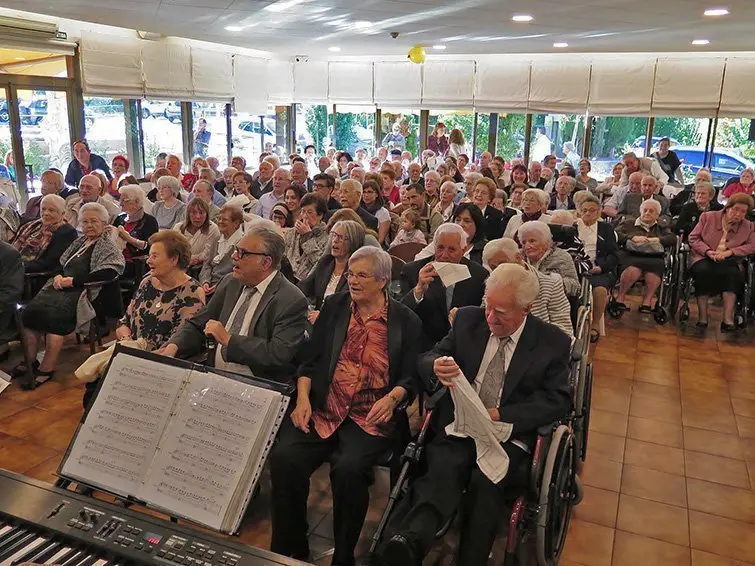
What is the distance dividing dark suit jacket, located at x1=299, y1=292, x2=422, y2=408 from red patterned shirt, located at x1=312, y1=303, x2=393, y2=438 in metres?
0.03

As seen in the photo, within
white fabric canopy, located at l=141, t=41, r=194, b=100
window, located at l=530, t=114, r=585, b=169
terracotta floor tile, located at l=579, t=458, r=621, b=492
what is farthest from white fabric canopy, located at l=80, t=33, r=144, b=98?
terracotta floor tile, located at l=579, t=458, r=621, b=492

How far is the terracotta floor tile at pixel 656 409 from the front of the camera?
3953 mm

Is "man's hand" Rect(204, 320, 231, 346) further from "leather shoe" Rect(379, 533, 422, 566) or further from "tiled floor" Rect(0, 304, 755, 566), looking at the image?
"leather shoe" Rect(379, 533, 422, 566)

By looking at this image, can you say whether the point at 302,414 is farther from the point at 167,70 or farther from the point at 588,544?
the point at 167,70

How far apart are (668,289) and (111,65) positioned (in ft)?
24.3

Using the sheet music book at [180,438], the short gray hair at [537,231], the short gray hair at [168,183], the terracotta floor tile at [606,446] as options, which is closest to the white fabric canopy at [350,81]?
the short gray hair at [168,183]

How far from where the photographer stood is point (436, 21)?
691 cm

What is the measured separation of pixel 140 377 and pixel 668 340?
15.6 ft

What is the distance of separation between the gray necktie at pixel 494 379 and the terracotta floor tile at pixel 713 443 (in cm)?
180

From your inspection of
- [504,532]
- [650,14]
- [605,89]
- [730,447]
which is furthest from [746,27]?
[504,532]

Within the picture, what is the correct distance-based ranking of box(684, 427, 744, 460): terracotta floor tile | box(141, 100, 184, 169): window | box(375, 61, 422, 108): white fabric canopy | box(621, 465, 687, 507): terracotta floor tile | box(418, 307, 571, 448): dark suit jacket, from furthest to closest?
box(375, 61, 422, 108): white fabric canopy, box(141, 100, 184, 169): window, box(684, 427, 744, 460): terracotta floor tile, box(621, 465, 687, 507): terracotta floor tile, box(418, 307, 571, 448): dark suit jacket

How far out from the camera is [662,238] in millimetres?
5816

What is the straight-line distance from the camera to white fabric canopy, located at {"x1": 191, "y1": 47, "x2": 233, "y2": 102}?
1000cm

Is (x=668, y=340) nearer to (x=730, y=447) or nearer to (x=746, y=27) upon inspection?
(x=730, y=447)
